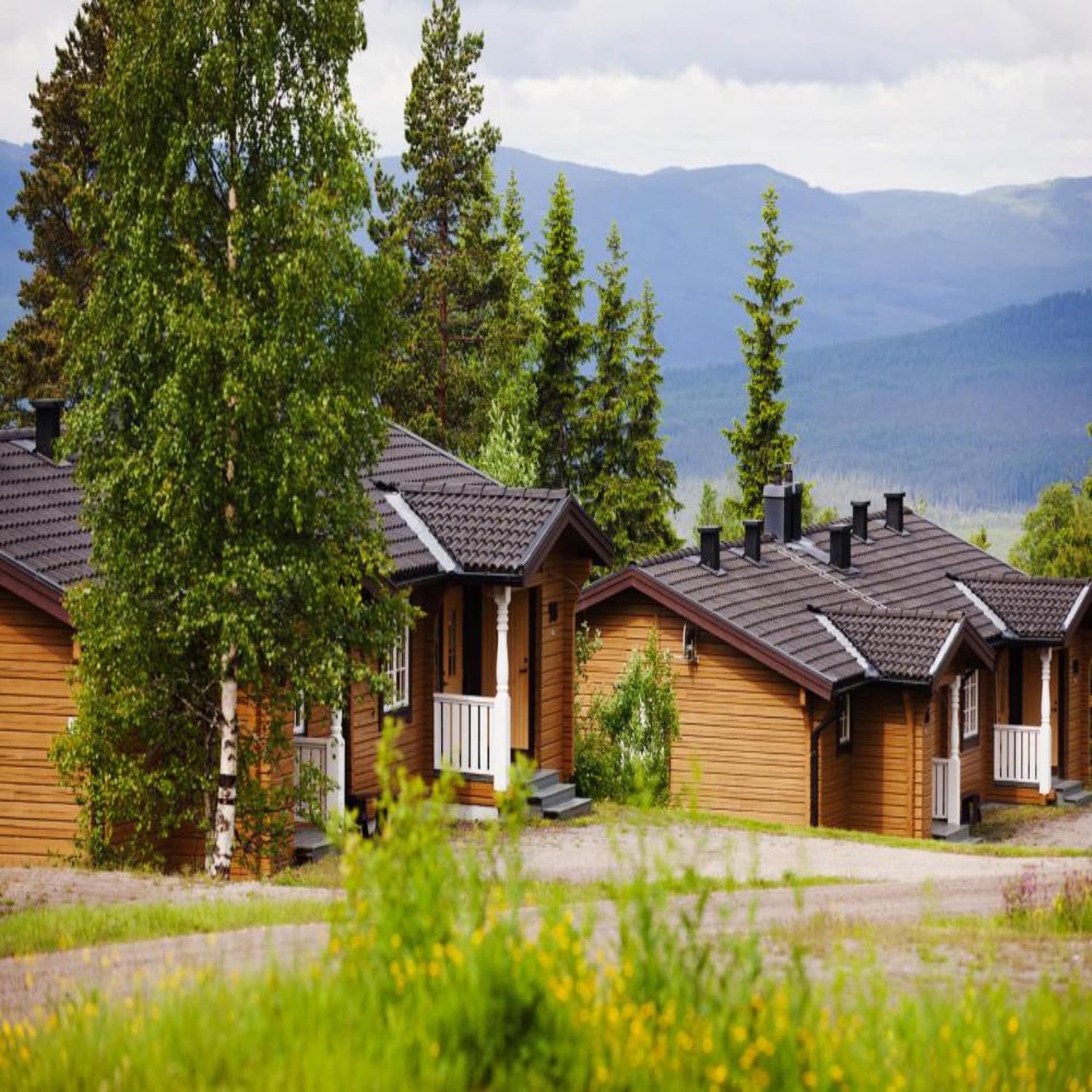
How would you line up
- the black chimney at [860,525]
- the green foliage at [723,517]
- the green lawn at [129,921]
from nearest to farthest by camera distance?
the green lawn at [129,921], the black chimney at [860,525], the green foliage at [723,517]

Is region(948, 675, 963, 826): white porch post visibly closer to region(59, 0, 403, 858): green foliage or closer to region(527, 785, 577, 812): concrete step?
region(527, 785, 577, 812): concrete step

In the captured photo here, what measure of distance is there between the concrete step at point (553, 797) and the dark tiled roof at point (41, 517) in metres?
6.88

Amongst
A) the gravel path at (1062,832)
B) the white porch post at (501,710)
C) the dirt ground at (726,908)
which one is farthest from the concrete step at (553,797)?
the gravel path at (1062,832)

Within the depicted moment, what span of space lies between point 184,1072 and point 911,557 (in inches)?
1119

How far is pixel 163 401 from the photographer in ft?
54.1

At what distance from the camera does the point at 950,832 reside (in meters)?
28.9

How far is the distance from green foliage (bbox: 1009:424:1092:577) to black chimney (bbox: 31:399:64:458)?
32.2 meters

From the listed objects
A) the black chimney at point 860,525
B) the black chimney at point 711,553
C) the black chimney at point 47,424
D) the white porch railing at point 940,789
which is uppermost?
the black chimney at point 47,424

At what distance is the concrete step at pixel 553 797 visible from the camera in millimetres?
24062

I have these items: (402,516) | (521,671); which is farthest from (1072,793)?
(402,516)

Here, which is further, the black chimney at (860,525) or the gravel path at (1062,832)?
the black chimney at (860,525)

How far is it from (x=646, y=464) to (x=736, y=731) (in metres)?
24.8

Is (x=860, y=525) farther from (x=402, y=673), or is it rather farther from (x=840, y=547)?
(x=402, y=673)

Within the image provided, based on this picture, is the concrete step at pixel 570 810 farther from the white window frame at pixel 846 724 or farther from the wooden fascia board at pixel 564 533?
the white window frame at pixel 846 724
